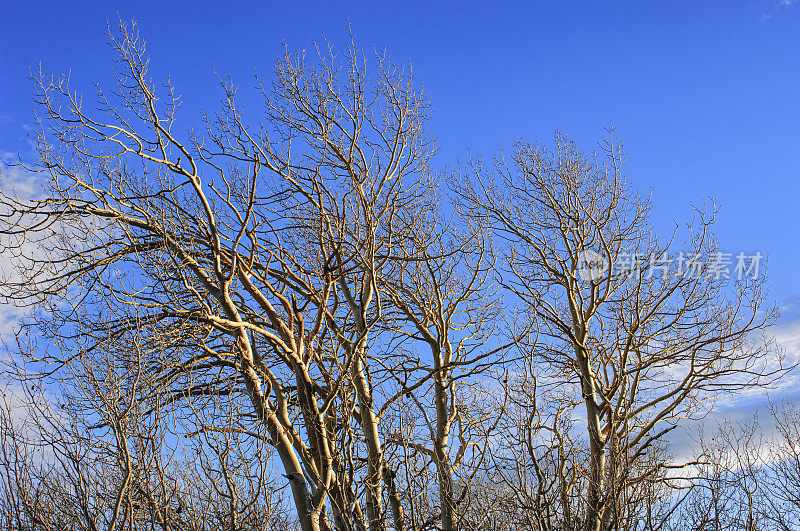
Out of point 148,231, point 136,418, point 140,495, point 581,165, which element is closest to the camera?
point 136,418

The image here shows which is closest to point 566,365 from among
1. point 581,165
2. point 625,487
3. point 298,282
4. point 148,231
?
point 581,165

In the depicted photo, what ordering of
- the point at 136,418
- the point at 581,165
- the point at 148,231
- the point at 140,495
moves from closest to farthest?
the point at 136,418 < the point at 140,495 < the point at 148,231 < the point at 581,165

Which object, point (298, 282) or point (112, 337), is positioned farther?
point (298, 282)

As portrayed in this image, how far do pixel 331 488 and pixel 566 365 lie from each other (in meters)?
7.99

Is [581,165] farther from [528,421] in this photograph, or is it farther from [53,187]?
[53,187]

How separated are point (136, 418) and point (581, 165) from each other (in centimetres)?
1144

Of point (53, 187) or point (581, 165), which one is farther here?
point (581, 165)

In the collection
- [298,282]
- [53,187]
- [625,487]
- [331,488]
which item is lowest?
[625,487]

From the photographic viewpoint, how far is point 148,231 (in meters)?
9.96

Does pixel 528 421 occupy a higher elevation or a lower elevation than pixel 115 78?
lower

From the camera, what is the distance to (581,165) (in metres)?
14.9

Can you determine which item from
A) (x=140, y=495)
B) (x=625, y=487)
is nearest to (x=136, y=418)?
(x=140, y=495)

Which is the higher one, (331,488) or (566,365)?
(566,365)

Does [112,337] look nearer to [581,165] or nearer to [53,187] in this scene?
[53,187]
